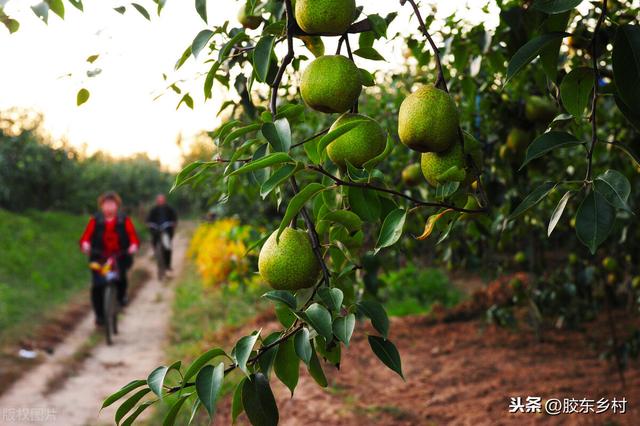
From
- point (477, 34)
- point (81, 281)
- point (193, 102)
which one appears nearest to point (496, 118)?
point (477, 34)

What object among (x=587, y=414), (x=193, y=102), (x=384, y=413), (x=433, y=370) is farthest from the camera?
(x=433, y=370)

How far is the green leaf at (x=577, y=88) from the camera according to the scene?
1.12 m

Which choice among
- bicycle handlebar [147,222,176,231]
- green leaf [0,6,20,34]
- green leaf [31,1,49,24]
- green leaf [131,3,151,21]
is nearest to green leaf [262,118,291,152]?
green leaf [31,1,49,24]

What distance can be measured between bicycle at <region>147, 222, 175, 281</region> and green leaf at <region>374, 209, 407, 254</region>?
1065cm

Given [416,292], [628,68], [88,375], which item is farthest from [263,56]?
[416,292]

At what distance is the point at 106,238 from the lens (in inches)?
276

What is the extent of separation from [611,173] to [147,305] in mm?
8569

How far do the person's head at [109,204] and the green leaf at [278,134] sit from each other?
6.23 metres

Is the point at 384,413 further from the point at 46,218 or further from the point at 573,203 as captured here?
the point at 46,218

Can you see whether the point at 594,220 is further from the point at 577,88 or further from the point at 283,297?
the point at 283,297

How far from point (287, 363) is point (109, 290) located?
20.0ft

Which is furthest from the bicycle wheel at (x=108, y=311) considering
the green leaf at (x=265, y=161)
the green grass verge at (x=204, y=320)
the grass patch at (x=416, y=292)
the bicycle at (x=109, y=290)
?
the green leaf at (x=265, y=161)

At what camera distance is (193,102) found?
6.09 ft

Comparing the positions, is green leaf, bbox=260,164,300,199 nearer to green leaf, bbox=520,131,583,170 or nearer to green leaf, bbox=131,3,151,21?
green leaf, bbox=520,131,583,170
